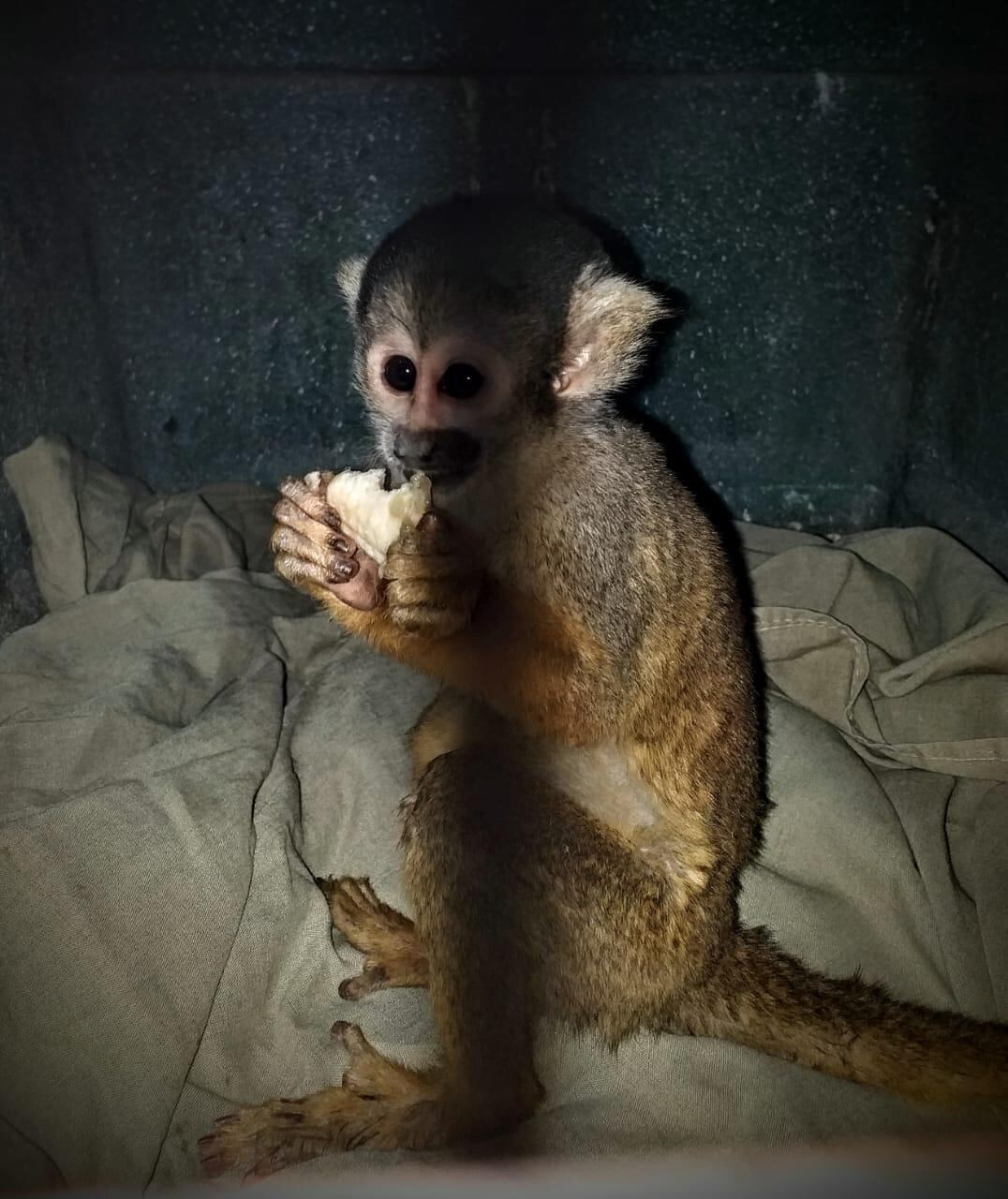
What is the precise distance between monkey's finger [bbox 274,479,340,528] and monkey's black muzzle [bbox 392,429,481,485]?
0.56ft

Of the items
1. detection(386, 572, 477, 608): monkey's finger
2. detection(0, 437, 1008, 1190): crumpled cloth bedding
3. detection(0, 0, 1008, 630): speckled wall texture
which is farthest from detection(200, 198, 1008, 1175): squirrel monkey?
detection(0, 0, 1008, 630): speckled wall texture

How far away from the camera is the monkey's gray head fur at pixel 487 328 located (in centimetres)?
176

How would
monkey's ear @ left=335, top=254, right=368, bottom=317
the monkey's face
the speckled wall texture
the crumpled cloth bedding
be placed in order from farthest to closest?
the speckled wall texture, monkey's ear @ left=335, top=254, right=368, bottom=317, the crumpled cloth bedding, the monkey's face

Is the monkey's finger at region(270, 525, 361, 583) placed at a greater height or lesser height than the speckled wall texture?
lesser

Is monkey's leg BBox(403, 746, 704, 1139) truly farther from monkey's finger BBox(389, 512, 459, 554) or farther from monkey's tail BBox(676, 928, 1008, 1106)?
monkey's finger BBox(389, 512, 459, 554)

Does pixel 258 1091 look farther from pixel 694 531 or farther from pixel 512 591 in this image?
pixel 694 531

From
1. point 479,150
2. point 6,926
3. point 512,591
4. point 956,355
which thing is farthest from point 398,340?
point 956,355

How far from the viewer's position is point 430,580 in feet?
5.50

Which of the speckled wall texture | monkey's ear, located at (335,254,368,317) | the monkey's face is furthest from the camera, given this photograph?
the speckled wall texture

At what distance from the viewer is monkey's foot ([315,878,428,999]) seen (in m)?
2.15

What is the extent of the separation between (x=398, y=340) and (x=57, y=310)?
157cm

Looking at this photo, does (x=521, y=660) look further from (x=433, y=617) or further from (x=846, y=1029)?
(x=846, y=1029)

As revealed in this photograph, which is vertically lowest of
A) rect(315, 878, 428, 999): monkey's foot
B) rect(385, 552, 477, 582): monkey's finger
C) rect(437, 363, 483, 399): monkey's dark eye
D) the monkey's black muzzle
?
rect(315, 878, 428, 999): monkey's foot

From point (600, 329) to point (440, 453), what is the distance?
0.35 metres
